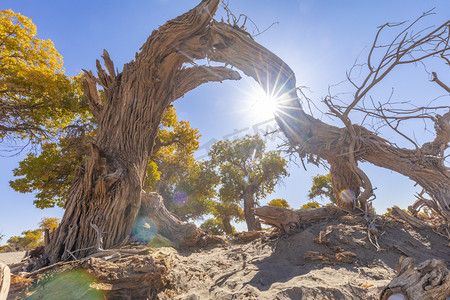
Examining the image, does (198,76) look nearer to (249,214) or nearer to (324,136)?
(324,136)

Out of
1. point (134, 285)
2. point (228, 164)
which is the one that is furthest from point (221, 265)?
point (228, 164)

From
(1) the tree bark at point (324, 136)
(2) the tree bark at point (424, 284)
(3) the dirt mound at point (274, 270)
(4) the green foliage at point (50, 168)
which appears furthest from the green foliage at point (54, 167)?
(2) the tree bark at point (424, 284)

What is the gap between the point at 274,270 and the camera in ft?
7.96

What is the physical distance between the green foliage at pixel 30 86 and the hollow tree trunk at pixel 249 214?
933 centimetres

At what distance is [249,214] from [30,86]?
11.1 meters

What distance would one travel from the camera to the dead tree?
3.01 metres

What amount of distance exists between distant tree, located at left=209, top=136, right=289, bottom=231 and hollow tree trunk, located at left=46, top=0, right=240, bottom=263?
9.79 m

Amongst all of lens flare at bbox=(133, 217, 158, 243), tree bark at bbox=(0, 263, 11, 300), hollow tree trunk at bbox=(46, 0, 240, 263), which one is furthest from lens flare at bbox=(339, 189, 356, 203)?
tree bark at bbox=(0, 263, 11, 300)

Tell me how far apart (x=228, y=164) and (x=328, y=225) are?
38.4 feet

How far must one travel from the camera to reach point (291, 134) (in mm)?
4137

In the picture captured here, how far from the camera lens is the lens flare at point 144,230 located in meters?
3.47

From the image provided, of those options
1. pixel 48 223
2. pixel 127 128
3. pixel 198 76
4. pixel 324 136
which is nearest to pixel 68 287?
pixel 127 128

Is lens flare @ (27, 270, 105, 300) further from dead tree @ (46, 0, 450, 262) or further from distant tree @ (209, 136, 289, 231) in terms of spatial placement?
distant tree @ (209, 136, 289, 231)

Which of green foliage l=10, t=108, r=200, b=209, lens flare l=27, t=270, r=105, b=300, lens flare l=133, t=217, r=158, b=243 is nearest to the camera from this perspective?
lens flare l=27, t=270, r=105, b=300
